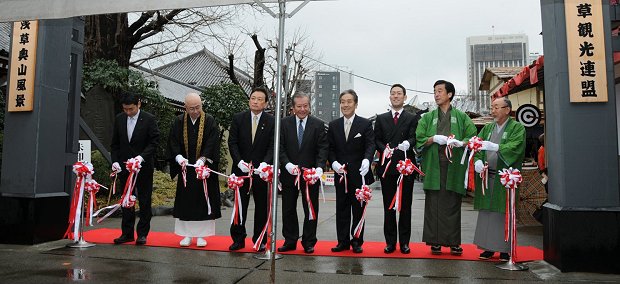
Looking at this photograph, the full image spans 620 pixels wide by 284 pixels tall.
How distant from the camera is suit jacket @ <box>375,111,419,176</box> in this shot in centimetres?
493

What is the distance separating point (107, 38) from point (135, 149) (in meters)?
7.26

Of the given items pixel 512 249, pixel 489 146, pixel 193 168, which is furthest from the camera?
pixel 193 168

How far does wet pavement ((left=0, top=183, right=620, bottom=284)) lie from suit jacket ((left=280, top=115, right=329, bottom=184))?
962 millimetres

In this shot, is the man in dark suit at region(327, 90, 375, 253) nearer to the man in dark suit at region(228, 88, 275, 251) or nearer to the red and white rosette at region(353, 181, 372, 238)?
the red and white rosette at region(353, 181, 372, 238)

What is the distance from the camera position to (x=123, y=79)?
9.91 m

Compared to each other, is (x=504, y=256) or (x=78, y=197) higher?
(x=78, y=197)

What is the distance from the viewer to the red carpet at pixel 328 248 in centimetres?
474

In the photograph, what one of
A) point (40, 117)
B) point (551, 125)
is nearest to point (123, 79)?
point (40, 117)

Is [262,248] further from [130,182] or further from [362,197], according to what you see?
[130,182]

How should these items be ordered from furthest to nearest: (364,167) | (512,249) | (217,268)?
(364,167) → (512,249) → (217,268)

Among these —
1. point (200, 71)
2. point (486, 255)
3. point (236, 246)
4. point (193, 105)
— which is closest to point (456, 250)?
point (486, 255)

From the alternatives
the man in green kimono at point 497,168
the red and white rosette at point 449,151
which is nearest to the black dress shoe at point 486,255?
the man in green kimono at point 497,168

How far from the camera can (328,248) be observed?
5168 mm

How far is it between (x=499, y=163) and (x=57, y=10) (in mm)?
4153
